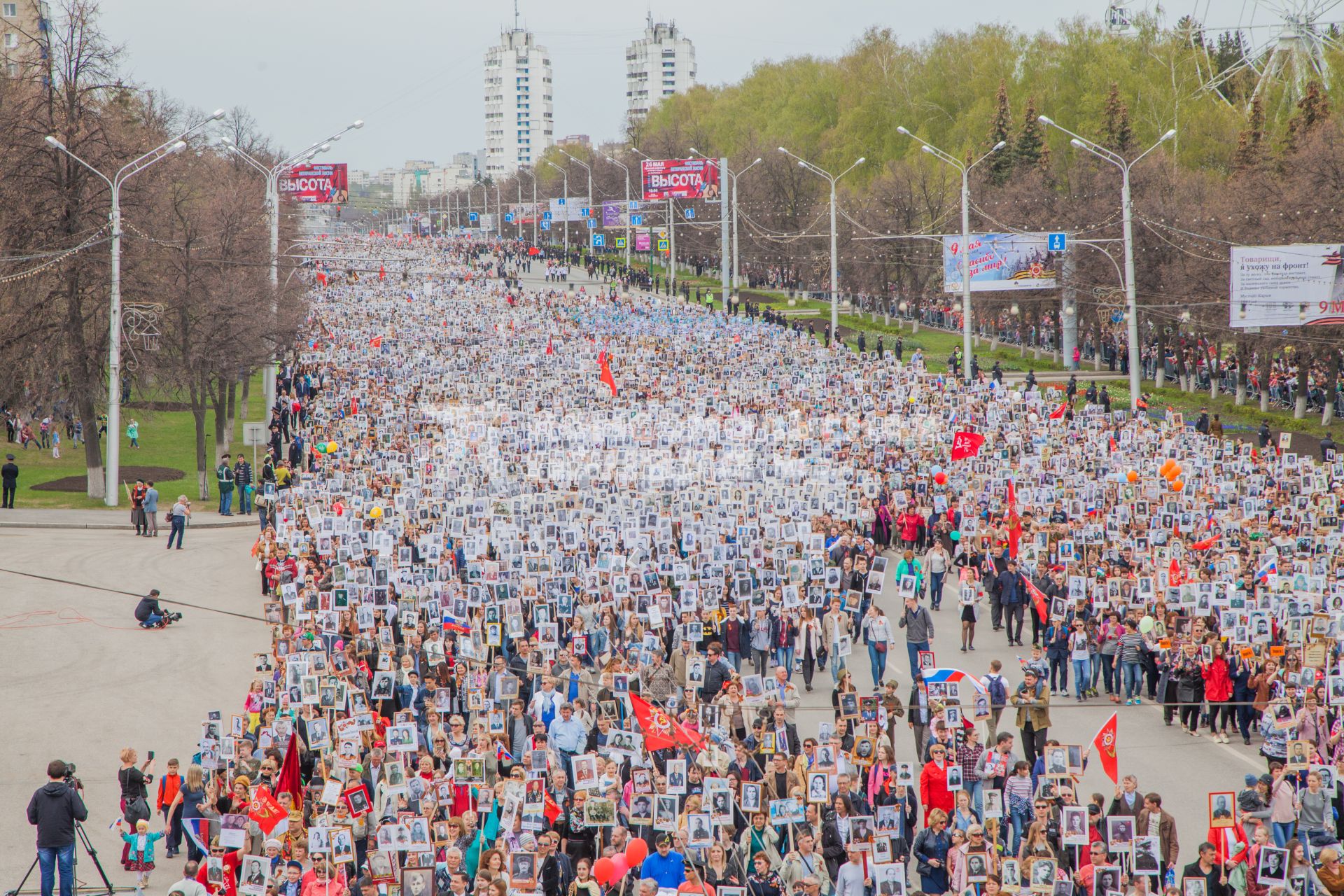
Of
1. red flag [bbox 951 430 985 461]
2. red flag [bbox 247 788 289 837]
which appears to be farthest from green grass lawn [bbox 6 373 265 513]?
red flag [bbox 247 788 289 837]

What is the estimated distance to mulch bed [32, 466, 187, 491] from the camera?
110 ft


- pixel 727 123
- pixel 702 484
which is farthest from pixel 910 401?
pixel 727 123

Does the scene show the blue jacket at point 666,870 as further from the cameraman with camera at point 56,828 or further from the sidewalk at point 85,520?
the sidewalk at point 85,520

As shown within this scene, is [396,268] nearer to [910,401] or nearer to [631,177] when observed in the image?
[631,177]

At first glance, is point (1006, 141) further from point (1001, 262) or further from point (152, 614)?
point (152, 614)

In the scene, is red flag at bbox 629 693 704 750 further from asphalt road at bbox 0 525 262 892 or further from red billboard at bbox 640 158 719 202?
red billboard at bbox 640 158 719 202

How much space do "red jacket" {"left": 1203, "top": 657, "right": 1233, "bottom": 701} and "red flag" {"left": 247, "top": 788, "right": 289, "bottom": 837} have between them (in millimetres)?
10018

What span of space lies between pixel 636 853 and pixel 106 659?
35.3ft

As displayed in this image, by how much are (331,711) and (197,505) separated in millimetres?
19553

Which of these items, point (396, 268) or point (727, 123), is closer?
Result: point (396, 268)

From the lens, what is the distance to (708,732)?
13.2m

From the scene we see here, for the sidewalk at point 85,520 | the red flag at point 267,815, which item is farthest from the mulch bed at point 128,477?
the red flag at point 267,815

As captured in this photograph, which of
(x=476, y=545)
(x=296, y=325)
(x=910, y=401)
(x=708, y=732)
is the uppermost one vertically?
(x=296, y=325)

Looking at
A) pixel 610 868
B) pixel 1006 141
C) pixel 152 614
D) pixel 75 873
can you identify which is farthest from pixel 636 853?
pixel 1006 141
